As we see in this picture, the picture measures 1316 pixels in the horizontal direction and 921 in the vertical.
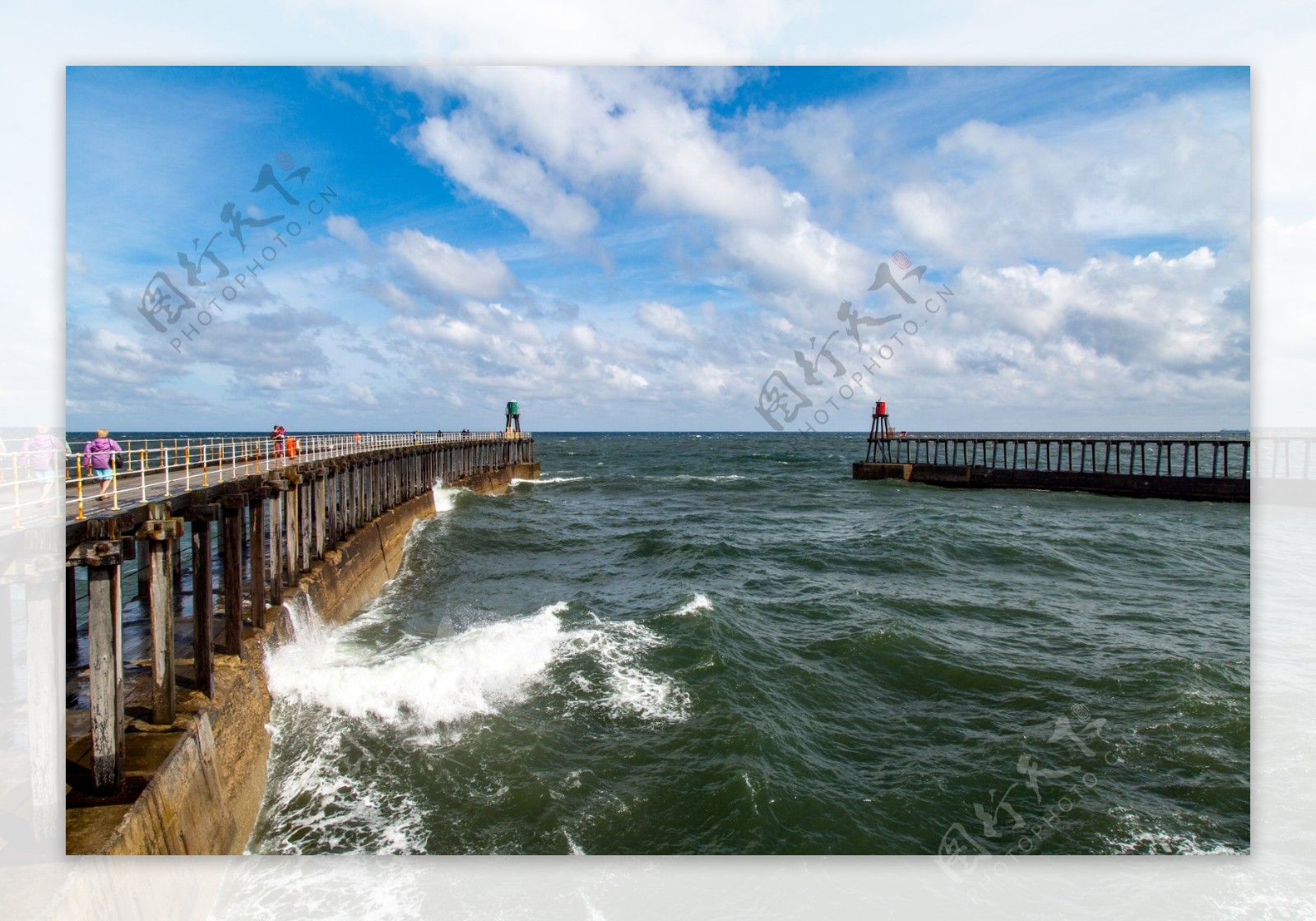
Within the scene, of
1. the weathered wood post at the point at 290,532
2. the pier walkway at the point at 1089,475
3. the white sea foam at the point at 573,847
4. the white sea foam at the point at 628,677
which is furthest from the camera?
the pier walkway at the point at 1089,475

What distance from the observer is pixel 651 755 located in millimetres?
10422

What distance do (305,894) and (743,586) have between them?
1513 cm

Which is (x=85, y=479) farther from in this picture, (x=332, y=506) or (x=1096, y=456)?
(x=1096, y=456)

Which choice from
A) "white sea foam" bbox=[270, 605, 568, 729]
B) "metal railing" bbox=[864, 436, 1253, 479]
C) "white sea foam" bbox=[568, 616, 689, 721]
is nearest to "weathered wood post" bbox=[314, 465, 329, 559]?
"white sea foam" bbox=[270, 605, 568, 729]

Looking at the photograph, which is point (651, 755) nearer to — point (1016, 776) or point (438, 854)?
Result: point (438, 854)

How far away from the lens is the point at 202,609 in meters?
9.37

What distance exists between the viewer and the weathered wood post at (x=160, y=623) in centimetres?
814

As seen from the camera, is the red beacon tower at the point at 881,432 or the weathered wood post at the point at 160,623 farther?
the red beacon tower at the point at 881,432

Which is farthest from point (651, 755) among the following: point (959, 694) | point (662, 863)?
point (959, 694)

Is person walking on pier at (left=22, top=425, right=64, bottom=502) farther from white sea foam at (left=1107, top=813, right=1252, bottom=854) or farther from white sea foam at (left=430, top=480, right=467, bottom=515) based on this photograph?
white sea foam at (left=430, top=480, right=467, bottom=515)

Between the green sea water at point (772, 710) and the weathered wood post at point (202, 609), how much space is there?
197 cm

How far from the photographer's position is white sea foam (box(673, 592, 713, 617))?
58.1 feet
